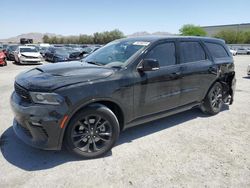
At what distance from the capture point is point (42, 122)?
298 centimetres

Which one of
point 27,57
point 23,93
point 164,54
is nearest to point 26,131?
point 23,93

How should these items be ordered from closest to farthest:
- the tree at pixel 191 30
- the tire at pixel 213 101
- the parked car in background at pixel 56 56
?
the tire at pixel 213 101
the parked car in background at pixel 56 56
the tree at pixel 191 30

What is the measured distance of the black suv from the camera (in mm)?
3035

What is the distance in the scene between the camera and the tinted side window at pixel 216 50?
5327mm

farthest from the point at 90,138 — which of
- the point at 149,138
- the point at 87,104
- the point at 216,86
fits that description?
the point at 216,86

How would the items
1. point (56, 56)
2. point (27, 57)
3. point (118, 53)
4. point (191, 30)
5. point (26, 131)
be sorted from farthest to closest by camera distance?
point (191, 30) < point (56, 56) < point (27, 57) < point (118, 53) < point (26, 131)

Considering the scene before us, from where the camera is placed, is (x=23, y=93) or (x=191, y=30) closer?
(x=23, y=93)

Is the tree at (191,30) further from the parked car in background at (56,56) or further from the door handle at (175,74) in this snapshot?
the door handle at (175,74)

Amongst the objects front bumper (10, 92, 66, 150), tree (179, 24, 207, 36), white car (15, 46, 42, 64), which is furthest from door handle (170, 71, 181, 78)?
tree (179, 24, 207, 36)

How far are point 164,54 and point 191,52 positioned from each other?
0.88 m

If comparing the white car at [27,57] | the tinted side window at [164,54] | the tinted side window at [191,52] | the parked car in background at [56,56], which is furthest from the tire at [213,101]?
the white car at [27,57]

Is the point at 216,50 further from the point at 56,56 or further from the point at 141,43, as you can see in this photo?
the point at 56,56

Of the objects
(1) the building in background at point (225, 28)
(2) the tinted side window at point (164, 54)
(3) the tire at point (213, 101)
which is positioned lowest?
(3) the tire at point (213, 101)

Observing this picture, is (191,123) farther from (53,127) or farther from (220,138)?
(53,127)
